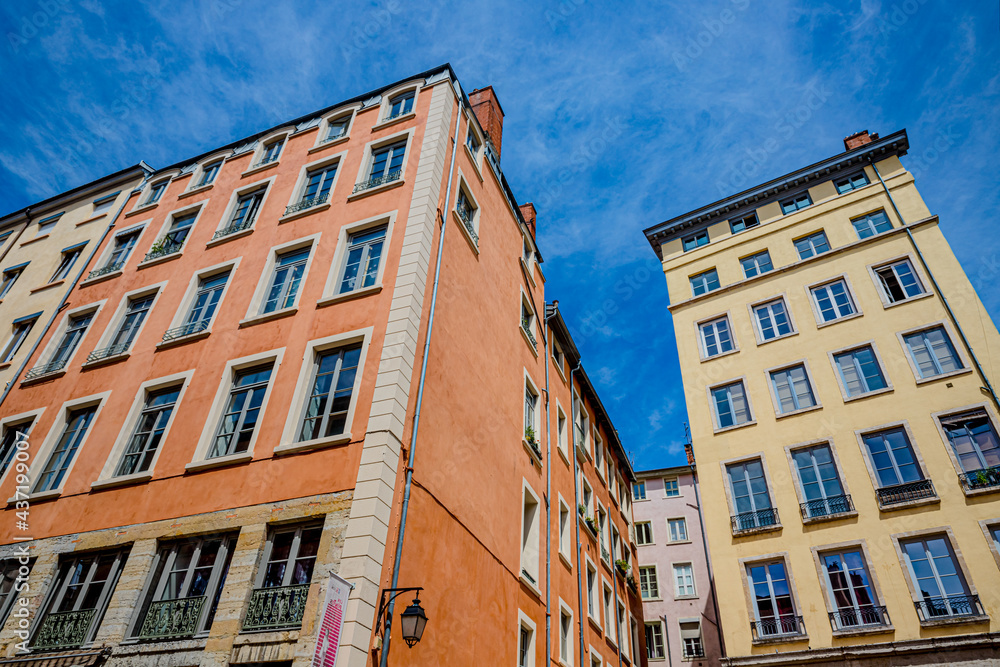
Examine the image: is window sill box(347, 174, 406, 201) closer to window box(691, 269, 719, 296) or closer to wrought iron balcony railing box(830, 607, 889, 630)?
window box(691, 269, 719, 296)

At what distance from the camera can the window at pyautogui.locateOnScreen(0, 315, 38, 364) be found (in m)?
20.8

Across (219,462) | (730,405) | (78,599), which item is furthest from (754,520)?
(78,599)

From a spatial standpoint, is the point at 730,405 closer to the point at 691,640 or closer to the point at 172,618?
the point at 691,640

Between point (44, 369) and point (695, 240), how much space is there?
89.3 ft

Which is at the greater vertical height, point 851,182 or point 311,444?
point 851,182

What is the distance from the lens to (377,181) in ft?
57.0

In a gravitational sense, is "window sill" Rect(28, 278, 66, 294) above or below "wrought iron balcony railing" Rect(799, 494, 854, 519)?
above

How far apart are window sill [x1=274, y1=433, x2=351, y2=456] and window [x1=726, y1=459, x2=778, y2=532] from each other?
1599cm

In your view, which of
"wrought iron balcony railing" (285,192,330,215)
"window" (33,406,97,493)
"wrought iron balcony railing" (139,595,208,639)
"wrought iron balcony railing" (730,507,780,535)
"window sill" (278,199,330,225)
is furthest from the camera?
"wrought iron balcony railing" (730,507,780,535)

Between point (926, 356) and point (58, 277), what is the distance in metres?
31.4

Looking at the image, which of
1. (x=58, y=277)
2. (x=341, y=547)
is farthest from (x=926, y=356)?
(x=58, y=277)

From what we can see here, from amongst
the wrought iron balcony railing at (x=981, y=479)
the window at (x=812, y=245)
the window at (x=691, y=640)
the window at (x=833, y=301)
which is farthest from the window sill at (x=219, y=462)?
the window at (x=691, y=640)

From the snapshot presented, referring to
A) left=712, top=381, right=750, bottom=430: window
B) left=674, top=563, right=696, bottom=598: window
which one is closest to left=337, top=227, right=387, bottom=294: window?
left=712, top=381, right=750, bottom=430: window

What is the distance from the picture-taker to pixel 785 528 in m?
21.0
